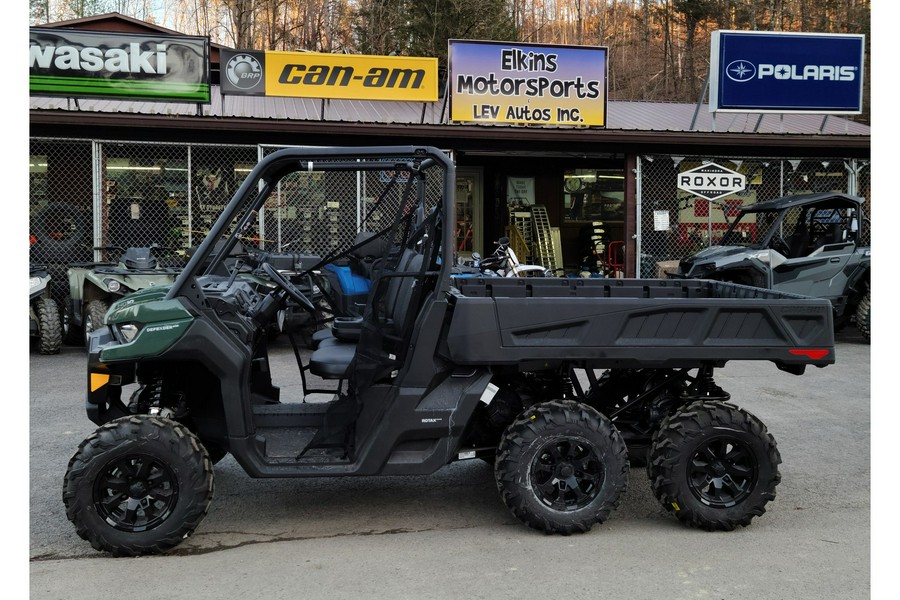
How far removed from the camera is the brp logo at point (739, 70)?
15.8 metres

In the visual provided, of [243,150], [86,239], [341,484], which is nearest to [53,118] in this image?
[86,239]

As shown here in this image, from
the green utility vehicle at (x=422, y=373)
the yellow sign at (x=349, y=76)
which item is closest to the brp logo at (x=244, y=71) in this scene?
the yellow sign at (x=349, y=76)

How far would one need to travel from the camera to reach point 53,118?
12688mm

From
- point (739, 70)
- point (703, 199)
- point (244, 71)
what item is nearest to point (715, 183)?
point (739, 70)

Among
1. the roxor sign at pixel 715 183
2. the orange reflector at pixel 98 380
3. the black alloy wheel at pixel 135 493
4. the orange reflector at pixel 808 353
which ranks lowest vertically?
the black alloy wheel at pixel 135 493

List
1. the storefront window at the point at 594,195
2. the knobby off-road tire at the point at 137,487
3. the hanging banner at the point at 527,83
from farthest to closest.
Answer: the storefront window at the point at 594,195 < the hanging banner at the point at 527,83 < the knobby off-road tire at the point at 137,487

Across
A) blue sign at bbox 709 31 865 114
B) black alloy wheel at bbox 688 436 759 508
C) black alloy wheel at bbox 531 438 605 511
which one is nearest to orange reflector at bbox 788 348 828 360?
black alloy wheel at bbox 688 436 759 508

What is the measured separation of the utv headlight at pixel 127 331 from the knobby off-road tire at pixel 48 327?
7.02m

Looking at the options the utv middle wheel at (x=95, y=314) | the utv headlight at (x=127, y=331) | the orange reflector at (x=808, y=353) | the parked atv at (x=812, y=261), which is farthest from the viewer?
the parked atv at (x=812, y=261)

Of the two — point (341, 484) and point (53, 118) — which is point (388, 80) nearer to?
point (53, 118)

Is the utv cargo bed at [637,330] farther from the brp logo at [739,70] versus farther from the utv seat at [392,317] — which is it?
the brp logo at [739,70]

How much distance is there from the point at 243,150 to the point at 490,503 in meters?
11.3

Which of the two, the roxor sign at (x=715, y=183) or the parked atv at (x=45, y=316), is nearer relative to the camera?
the parked atv at (x=45, y=316)

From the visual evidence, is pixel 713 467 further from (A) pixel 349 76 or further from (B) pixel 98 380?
(A) pixel 349 76
